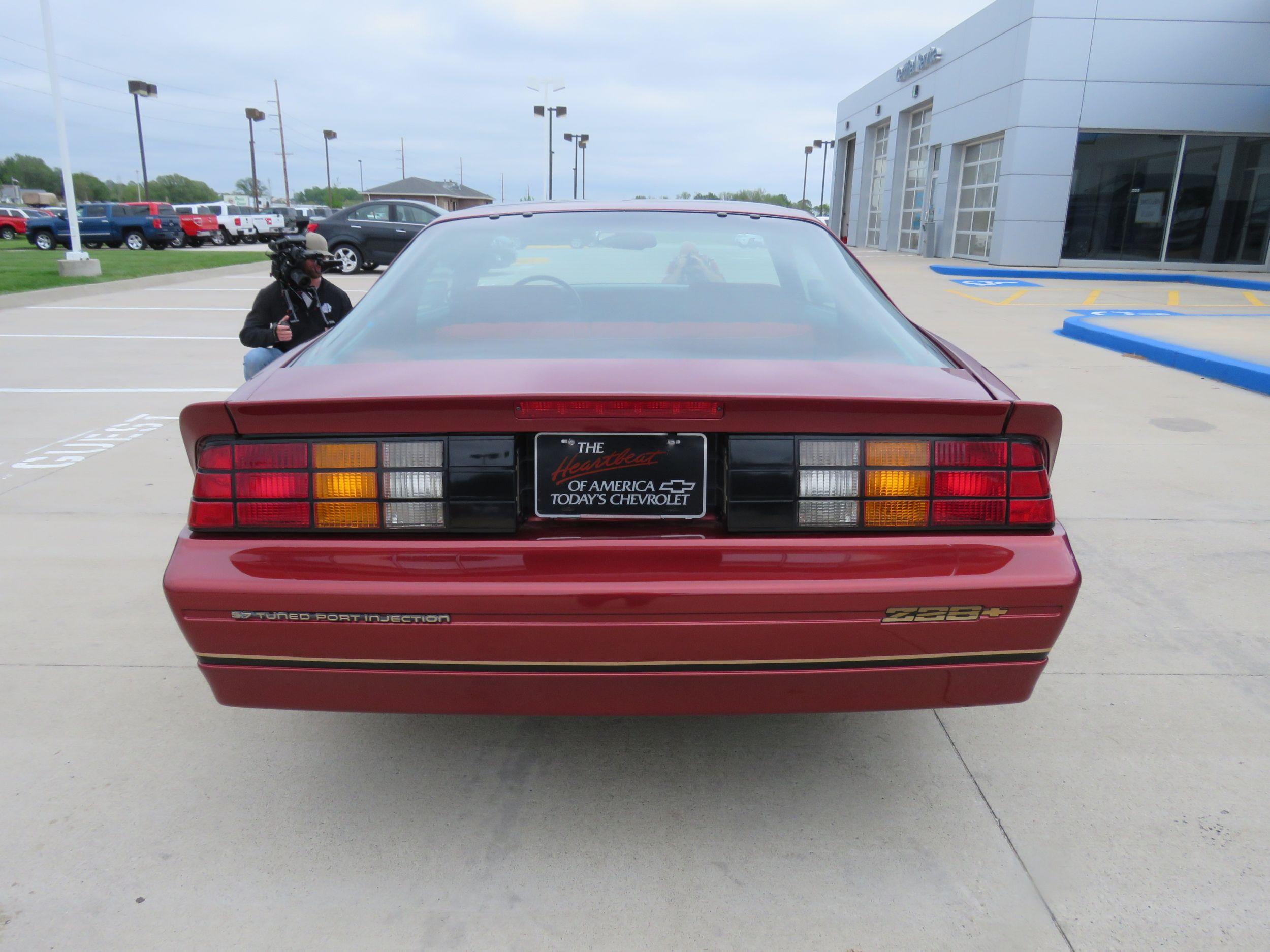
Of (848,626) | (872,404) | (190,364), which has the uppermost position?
(872,404)

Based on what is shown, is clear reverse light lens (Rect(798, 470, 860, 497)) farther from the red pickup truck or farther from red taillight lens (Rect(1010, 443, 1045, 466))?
the red pickup truck

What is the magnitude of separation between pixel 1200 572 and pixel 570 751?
2834mm

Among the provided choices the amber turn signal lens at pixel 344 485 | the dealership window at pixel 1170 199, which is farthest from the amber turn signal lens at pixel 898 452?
the dealership window at pixel 1170 199

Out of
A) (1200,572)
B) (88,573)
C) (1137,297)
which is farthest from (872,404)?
(1137,297)

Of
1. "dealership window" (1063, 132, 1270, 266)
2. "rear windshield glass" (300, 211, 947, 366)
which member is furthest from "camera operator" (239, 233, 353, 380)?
"dealership window" (1063, 132, 1270, 266)

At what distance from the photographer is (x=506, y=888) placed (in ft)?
6.57

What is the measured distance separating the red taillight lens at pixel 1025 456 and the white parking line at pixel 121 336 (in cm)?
1005

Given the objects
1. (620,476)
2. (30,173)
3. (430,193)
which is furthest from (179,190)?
(620,476)

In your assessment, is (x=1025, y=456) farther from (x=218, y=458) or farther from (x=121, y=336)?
(x=121, y=336)

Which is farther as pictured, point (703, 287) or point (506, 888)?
point (703, 287)

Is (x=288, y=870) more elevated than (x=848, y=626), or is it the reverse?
(x=848, y=626)

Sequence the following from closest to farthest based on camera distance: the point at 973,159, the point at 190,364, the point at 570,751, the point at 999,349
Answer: the point at 570,751 → the point at 190,364 → the point at 999,349 → the point at 973,159

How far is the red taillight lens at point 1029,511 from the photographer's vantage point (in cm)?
199

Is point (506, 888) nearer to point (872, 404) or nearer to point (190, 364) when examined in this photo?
point (872, 404)
